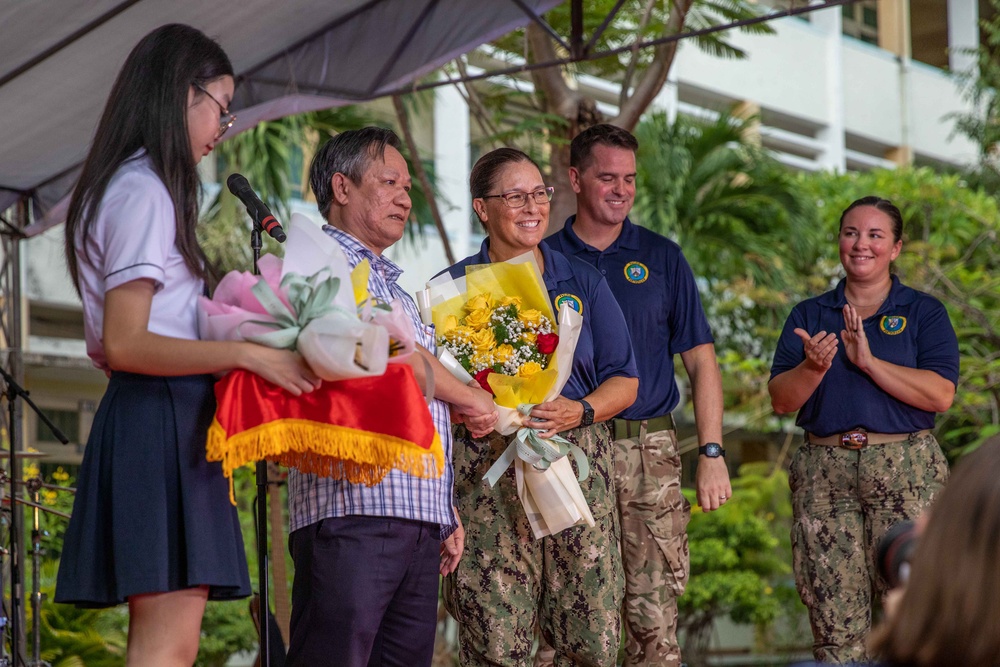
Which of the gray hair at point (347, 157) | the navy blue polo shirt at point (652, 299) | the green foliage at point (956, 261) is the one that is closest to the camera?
the gray hair at point (347, 157)

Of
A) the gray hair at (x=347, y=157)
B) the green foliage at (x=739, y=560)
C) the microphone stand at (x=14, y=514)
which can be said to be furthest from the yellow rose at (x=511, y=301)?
the green foliage at (x=739, y=560)

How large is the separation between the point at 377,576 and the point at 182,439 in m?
0.67

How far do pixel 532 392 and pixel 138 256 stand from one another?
4.67ft

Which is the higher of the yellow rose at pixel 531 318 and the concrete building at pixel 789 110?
the concrete building at pixel 789 110

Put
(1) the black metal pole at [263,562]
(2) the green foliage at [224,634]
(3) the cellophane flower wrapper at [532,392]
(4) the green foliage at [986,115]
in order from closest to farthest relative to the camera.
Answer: (1) the black metal pole at [263,562], (3) the cellophane flower wrapper at [532,392], (2) the green foliage at [224,634], (4) the green foliage at [986,115]

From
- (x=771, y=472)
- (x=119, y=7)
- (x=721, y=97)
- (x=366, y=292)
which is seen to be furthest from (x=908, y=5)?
(x=366, y=292)

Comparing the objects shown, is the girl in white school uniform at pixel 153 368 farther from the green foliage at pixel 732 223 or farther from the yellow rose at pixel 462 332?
the green foliage at pixel 732 223

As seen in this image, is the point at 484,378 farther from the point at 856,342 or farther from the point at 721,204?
the point at 721,204

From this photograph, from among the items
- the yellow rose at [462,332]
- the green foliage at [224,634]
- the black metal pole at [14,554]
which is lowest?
the green foliage at [224,634]

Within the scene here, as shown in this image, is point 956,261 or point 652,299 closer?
point 652,299

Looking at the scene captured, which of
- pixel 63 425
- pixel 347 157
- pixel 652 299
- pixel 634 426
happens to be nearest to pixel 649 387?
pixel 634 426

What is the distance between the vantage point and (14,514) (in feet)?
18.9

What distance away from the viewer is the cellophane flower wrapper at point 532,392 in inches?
138

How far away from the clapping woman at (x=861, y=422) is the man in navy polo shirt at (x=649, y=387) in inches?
17.4
